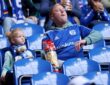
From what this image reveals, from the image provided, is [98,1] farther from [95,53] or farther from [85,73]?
[85,73]

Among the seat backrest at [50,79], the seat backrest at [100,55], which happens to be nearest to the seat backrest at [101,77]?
the seat backrest at [50,79]

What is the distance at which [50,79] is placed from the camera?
5.82m

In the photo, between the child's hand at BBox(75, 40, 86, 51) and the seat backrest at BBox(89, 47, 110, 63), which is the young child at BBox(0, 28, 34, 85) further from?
the seat backrest at BBox(89, 47, 110, 63)

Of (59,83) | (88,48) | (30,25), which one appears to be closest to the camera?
(59,83)

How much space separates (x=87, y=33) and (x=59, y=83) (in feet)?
3.18

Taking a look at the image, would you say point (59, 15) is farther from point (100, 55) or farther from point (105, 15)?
point (105, 15)

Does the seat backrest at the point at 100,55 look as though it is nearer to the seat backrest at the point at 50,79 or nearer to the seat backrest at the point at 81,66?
the seat backrest at the point at 81,66

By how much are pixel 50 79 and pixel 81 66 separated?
20.9 inches

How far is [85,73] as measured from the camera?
19.7 ft

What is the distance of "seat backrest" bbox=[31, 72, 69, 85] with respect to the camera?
5785mm

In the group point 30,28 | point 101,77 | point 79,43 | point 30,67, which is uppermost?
point 30,28

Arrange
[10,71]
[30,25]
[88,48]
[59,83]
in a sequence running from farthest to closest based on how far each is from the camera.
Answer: [30,25]
[88,48]
[10,71]
[59,83]

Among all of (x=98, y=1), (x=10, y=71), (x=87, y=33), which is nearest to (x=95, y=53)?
(x=87, y=33)

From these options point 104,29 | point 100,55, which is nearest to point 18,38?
point 100,55
